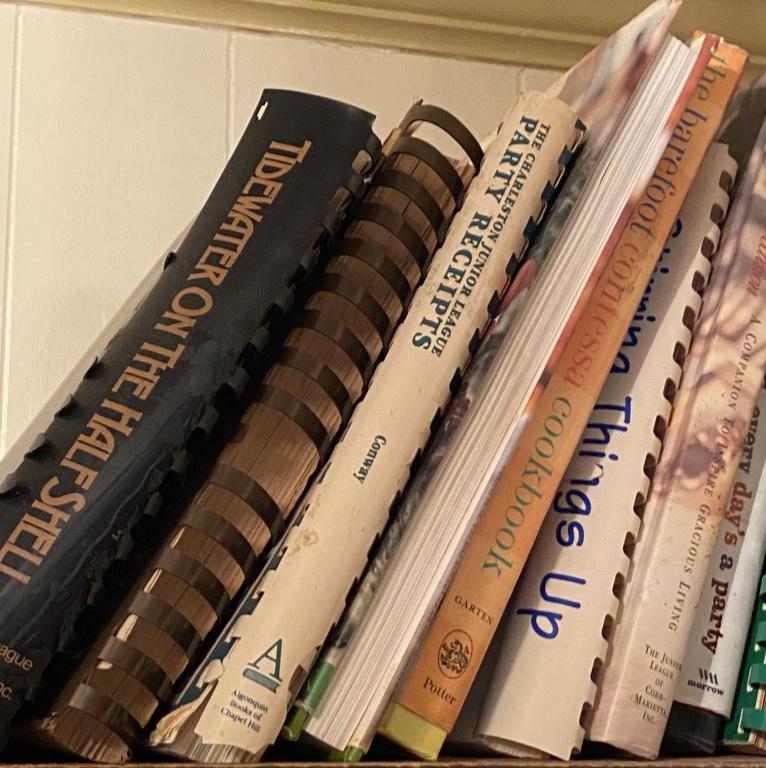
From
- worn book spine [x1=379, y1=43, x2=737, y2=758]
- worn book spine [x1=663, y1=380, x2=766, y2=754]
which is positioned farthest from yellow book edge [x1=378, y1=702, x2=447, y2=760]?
worn book spine [x1=663, y1=380, x2=766, y2=754]

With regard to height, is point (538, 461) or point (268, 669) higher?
point (538, 461)

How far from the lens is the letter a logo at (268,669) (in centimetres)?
44

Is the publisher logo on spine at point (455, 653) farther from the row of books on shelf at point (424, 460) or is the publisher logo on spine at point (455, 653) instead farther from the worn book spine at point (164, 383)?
the worn book spine at point (164, 383)

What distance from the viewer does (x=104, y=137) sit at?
82 centimetres

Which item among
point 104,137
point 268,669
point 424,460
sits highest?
point 104,137

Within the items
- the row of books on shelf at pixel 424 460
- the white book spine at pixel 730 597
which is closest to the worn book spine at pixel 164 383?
the row of books on shelf at pixel 424 460

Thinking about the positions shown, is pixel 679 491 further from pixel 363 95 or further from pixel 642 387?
pixel 363 95

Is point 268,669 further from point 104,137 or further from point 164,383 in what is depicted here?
point 104,137

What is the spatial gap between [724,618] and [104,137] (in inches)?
22.6

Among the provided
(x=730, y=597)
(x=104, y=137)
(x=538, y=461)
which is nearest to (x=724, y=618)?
(x=730, y=597)

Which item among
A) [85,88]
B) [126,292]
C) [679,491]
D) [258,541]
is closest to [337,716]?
[258,541]

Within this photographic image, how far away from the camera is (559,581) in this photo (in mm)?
500

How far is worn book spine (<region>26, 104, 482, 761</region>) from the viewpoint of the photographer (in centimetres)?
44

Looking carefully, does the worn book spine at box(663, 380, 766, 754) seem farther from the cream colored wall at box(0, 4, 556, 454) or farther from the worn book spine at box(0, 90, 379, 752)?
the cream colored wall at box(0, 4, 556, 454)
